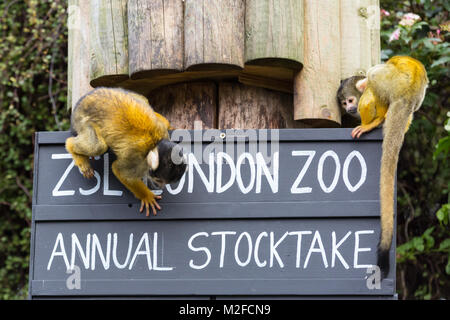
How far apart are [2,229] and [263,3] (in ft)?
16.0

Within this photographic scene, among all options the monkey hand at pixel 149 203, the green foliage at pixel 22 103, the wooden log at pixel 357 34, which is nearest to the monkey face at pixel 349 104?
the wooden log at pixel 357 34

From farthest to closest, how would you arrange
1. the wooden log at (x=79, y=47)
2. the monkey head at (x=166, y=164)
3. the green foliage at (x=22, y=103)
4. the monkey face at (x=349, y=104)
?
the green foliage at (x=22, y=103) < the wooden log at (x=79, y=47) < the monkey face at (x=349, y=104) < the monkey head at (x=166, y=164)

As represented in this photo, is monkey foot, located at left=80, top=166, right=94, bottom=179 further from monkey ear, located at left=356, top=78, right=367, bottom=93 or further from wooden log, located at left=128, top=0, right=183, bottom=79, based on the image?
monkey ear, located at left=356, top=78, right=367, bottom=93

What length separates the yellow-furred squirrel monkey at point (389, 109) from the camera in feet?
7.90

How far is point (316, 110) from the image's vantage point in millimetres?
2723

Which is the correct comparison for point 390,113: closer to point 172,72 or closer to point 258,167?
point 258,167

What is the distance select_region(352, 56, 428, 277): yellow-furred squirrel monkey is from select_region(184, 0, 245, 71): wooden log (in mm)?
587

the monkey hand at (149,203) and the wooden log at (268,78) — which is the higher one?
the wooden log at (268,78)

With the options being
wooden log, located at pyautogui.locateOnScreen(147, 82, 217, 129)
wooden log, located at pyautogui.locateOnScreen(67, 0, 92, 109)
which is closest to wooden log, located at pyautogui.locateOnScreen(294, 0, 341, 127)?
wooden log, located at pyautogui.locateOnScreen(147, 82, 217, 129)

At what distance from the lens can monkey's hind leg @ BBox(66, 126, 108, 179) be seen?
258 centimetres

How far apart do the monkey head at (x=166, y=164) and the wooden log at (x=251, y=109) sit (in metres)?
0.36

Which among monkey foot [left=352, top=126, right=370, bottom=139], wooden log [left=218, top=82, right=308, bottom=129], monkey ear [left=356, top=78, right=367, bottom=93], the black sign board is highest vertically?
monkey ear [left=356, top=78, right=367, bottom=93]

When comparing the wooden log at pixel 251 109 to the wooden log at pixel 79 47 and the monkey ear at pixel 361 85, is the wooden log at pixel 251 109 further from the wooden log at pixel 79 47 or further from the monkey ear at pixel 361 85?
the wooden log at pixel 79 47

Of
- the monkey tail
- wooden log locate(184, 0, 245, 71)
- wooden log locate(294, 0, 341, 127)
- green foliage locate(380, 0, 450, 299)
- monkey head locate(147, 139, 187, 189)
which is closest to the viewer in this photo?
the monkey tail
